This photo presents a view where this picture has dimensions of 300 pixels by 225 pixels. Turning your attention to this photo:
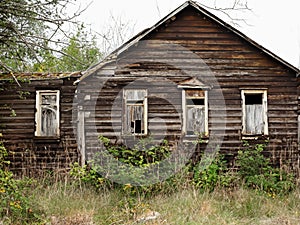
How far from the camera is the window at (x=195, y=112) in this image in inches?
546

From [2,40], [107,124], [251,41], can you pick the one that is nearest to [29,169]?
[107,124]

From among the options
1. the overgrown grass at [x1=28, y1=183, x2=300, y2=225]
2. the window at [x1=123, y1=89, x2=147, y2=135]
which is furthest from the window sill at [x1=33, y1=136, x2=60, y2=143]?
the overgrown grass at [x1=28, y1=183, x2=300, y2=225]

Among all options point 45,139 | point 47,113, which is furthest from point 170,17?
point 45,139

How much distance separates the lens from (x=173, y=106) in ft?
45.2

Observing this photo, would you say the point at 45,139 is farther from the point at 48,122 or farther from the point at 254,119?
the point at 254,119

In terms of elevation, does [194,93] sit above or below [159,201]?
above

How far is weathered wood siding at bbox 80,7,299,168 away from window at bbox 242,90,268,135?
0.50 ft

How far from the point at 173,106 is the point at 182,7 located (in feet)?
10.5

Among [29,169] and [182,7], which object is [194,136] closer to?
[182,7]

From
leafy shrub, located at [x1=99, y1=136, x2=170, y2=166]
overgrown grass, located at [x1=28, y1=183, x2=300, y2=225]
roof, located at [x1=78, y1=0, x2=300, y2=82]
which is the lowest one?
overgrown grass, located at [x1=28, y1=183, x2=300, y2=225]

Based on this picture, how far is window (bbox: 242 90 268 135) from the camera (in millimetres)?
14000

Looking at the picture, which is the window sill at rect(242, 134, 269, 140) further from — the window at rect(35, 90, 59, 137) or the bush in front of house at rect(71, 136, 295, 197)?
the window at rect(35, 90, 59, 137)

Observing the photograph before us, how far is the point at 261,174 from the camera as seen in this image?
12.2 m

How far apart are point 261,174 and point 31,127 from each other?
7.51m
